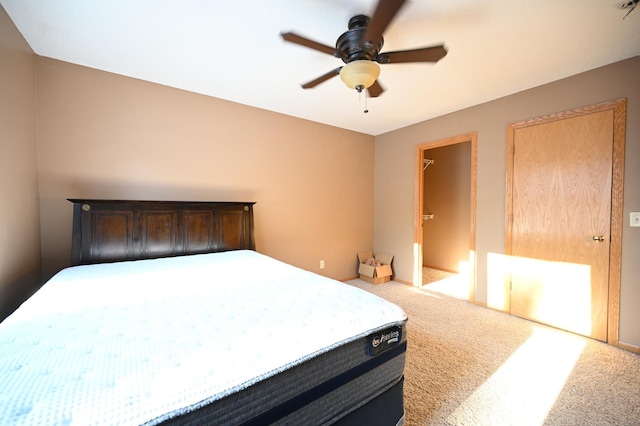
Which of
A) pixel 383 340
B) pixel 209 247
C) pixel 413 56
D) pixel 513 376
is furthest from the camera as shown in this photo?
pixel 209 247

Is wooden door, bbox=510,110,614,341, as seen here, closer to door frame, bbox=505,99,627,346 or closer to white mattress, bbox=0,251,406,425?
door frame, bbox=505,99,627,346

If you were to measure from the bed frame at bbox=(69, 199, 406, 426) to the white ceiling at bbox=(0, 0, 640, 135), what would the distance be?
1.22 metres

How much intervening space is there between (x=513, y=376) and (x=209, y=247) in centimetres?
275

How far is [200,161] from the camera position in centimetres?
274

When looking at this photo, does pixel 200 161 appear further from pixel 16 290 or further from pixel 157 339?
pixel 157 339

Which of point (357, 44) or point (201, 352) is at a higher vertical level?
point (357, 44)

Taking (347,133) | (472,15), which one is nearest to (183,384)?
(472,15)

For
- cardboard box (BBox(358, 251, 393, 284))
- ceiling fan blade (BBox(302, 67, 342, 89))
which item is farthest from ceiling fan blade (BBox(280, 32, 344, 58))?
cardboard box (BBox(358, 251, 393, 284))

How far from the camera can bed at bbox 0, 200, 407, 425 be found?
24.7 inches

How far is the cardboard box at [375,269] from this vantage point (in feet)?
12.7

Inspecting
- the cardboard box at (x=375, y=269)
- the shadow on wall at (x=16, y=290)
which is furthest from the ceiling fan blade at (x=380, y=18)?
the cardboard box at (x=375, y=269)

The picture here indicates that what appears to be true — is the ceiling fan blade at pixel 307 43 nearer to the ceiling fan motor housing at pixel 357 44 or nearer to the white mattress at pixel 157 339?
the ceiling fan motor housing at pixel 357 44

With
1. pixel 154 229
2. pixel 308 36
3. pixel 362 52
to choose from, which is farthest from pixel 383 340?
pixel 154 229

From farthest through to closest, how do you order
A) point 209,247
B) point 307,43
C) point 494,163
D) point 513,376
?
1. point 494,163
2. point 209,247
3. point 513,376
4. point 307,43
